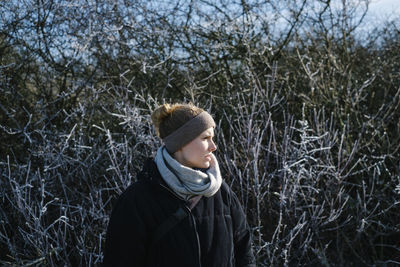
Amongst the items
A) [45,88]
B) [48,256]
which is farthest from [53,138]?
[48,256]

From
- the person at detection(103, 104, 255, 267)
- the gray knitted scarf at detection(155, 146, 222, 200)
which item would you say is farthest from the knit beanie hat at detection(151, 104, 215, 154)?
the gray knitted scarf at detection(155, 146, 222, 200)

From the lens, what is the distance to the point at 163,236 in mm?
2160

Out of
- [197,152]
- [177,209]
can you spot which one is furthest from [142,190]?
[197,152]

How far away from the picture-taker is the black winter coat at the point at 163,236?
2150 mm

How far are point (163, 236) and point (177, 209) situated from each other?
0.46 ft

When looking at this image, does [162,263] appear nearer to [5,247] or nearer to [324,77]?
[5,247]

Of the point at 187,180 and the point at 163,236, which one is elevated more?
the point at 187,180

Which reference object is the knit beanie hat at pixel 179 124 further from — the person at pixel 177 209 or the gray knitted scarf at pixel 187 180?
the gray knitted scarf at pixel 187 180

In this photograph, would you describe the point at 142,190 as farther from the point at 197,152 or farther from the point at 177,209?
the point at 197,152

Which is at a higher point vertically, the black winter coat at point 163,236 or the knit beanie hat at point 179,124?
the knit beanie hat at point 179,124

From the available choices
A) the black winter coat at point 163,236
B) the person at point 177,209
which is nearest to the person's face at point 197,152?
the person at point 177,209

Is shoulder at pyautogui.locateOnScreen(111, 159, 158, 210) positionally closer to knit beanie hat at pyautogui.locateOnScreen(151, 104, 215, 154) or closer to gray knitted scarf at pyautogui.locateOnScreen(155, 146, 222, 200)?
gray knitted scarf at pyautogui.locateOnScreen(155, 146, 222, 200)

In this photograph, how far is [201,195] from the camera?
7.39ft

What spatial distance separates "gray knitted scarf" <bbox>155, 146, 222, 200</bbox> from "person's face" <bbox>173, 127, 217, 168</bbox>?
0.24 ft
